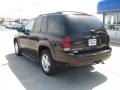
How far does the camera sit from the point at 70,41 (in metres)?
4.97

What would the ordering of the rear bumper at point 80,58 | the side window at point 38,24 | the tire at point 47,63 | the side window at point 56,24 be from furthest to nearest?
the side window at point 38,24, the tire at point 47,63, the side window at point 56,24, the rear bumper at point 80,58

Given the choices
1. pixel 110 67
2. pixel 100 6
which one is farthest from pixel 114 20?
pixel 110 67

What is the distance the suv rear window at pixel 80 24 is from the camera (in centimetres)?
516

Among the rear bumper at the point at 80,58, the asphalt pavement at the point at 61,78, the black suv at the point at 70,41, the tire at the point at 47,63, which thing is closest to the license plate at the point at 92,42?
the black suv at the point at 70,41

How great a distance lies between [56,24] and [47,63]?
1.27 meters

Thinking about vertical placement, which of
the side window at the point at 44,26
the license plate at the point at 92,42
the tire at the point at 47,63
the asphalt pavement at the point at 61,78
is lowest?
the asphalt pavement at the point at 61,78

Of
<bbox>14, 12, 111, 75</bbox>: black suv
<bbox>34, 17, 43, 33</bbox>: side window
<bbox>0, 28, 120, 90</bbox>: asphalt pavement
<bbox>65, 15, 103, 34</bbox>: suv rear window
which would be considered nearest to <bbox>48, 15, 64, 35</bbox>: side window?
<bbox>14, 12, 111, 75</bbox>: black suv

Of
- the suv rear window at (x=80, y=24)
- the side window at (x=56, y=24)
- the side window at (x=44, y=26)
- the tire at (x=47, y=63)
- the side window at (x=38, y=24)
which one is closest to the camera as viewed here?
the suv rear window at (x=80, y=24)

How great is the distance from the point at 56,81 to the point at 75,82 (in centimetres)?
55

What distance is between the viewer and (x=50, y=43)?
5.50m

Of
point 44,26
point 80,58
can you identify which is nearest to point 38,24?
point 44,26

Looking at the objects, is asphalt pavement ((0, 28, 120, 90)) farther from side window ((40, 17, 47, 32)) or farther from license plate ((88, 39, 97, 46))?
side window ((40, 17, 47, 32))

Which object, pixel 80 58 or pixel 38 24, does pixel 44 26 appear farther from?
pixel 80 58

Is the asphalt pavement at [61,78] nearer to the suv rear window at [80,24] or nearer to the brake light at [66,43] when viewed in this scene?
the brake light at [66,43]
